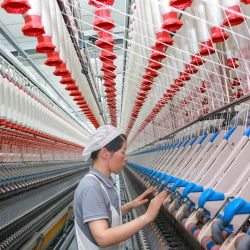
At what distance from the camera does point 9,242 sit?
5.76 metres

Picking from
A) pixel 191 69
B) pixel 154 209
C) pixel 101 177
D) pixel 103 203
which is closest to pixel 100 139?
pixel 101 177

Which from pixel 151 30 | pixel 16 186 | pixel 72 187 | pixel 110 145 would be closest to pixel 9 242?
pixel 16 186

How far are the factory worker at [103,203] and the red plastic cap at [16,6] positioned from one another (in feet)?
3.47

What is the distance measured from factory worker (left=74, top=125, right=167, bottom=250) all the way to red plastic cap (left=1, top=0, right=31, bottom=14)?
106 centimetres

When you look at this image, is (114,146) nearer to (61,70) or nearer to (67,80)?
(61,70)

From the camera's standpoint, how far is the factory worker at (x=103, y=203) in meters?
2.45

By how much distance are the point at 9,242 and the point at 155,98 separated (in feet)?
9.65

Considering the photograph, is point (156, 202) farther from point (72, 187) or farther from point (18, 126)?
point (72, 187)

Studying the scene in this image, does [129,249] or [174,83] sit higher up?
[174,83]

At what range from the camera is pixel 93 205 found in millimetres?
2523

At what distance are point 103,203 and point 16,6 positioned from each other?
1260mm

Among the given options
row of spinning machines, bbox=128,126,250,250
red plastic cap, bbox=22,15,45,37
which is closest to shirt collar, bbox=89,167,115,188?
row of spinning machines, bbox=128,126,250,250

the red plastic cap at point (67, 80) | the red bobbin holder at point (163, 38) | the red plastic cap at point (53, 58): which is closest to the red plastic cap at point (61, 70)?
the red plastic cap at point (67, 80)

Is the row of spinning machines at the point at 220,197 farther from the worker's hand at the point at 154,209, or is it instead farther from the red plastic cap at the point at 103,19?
the red plastic cap at the point at 103,19
